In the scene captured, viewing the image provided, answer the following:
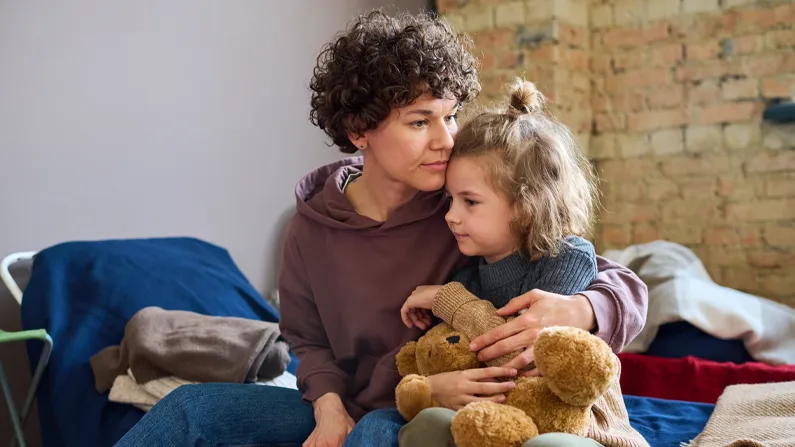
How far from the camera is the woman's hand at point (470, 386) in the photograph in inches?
47.2

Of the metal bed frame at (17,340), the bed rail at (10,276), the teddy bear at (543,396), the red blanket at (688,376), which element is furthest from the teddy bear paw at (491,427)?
the bed rail at (10,276)

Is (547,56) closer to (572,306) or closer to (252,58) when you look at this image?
(252,58)

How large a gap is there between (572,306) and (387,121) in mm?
492

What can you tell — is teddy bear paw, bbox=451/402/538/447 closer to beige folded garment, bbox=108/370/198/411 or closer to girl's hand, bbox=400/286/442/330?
girl's hand, bbox=400/286/442/330

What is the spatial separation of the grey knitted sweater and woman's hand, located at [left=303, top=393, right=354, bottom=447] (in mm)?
332

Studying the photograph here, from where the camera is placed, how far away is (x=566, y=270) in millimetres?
1317

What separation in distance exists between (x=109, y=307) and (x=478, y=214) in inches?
48.3

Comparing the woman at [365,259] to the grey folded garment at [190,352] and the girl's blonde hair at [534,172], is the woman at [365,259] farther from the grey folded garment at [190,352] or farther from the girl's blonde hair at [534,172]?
the grey folded garment at [190,352]

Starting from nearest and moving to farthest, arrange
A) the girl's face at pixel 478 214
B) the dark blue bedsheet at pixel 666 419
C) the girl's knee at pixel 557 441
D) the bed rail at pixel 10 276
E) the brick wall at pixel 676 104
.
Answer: the girl's knee at pixel 557 441 → the girl's face at pixel 478 214 → the dark blue bedsheet at pixel 666 419 → the bed rail at pixel 10 276 → the brick wall at pixel 676 104

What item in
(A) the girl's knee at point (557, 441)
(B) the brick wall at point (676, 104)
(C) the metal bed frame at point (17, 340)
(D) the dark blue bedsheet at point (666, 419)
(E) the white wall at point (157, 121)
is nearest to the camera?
(A) the girl's knee at point (557, 441)

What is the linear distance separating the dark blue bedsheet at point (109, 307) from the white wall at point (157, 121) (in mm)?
186

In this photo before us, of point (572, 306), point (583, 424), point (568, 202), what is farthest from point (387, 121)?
point (583, 424)

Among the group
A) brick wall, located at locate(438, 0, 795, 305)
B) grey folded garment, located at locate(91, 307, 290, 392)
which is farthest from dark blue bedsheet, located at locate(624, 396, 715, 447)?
brick wall, located at locate(438, 0, 795, 305)

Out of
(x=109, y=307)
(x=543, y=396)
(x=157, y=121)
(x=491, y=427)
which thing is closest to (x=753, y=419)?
(x=543, y=396)
